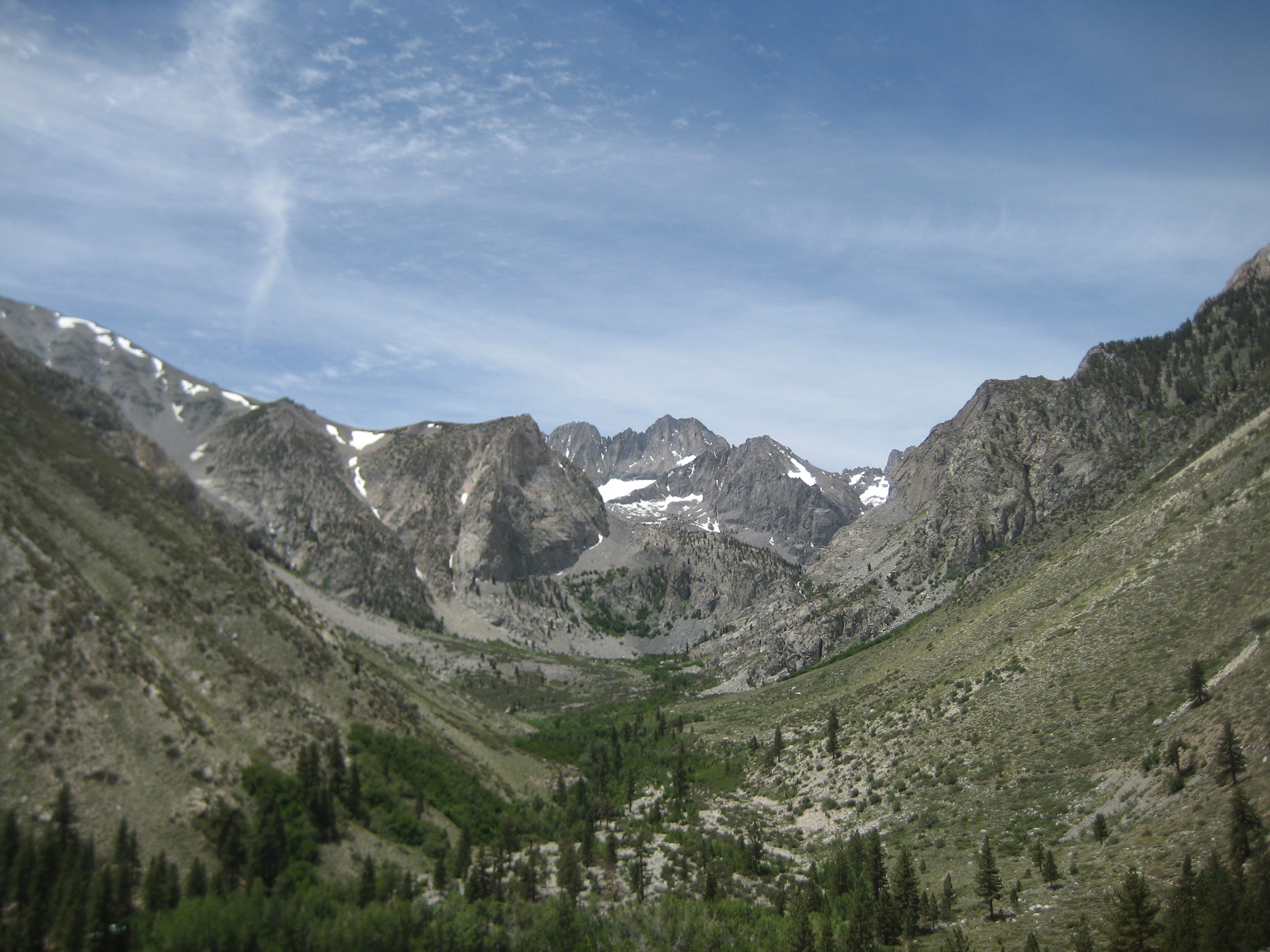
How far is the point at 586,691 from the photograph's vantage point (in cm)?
14938

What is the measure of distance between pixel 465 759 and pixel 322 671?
44.3 feet

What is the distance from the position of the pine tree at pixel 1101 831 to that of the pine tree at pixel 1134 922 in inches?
337

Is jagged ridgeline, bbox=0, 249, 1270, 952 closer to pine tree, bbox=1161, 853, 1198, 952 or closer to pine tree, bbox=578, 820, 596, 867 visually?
pine tree, bbox=1161, 853, 1198, 952

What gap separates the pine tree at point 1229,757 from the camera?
1049 inches

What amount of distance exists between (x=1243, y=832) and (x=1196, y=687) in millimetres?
11623

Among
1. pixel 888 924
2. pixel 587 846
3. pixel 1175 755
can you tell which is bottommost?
pixel 587 846

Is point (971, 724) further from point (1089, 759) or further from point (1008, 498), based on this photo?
point (1008, 498)

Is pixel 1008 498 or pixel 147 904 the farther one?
pixel 1008 498

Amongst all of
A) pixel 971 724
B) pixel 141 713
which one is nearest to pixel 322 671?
pixel 141 713

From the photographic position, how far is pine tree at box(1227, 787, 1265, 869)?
2330 centimetres

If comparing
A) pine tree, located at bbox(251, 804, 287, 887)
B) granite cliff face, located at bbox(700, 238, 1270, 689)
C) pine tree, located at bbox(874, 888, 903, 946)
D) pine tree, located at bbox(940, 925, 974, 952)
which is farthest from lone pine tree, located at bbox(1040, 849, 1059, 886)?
granite cliff face, located at bbox(700, 238, 1270, 689)

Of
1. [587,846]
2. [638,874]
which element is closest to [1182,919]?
[638,874]

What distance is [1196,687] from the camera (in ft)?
110

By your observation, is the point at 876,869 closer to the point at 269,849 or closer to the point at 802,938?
the point at 802,938
